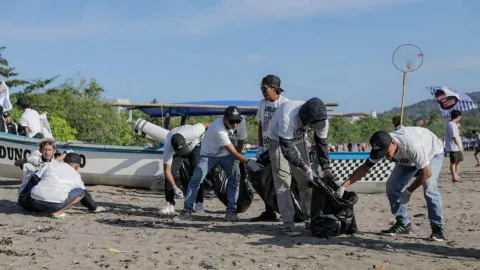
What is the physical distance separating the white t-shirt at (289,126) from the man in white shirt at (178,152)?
260cm

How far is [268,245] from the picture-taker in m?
6.58

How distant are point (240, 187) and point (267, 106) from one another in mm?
1531

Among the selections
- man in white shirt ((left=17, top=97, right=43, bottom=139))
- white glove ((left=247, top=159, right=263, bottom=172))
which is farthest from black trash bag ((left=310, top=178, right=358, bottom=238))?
man in white shirt ((left=17, top=97, right=43, bottom=139))

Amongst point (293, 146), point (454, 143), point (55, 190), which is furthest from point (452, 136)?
point (55, 190)

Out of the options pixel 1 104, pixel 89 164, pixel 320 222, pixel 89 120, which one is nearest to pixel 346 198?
pixel 320 222

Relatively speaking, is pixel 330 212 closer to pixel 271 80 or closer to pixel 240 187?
pixel 271 80

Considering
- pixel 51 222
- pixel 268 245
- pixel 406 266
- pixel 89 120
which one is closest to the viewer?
pixel 406 266

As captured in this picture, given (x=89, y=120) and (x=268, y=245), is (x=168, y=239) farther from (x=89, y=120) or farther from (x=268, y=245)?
(x=89, y=120)

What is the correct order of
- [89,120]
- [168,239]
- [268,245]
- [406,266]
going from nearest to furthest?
[406,266] → [268,245] → [168,239] → [89,120]

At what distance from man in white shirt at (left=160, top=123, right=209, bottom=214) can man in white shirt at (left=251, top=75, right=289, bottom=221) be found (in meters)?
1.36

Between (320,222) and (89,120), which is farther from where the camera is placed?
(89,120)

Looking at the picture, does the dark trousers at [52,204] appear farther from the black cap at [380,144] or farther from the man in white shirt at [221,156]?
the black cap at [380,144]

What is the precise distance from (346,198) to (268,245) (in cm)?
109

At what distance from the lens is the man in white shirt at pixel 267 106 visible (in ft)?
25.6
